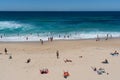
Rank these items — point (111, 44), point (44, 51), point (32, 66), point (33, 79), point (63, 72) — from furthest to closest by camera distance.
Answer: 1. point (111, 44)
2. point (44, 51)
3. point (32, 66)
4. point (63, 72)
5. point (33, 79)

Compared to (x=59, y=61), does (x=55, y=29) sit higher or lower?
higher

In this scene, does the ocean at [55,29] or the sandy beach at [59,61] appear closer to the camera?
the sandy beach at [59,61]

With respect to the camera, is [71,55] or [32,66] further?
[71,55]

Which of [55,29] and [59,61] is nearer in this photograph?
[59,61]

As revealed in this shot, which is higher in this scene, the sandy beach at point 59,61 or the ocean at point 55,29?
the ocean at point 55,29

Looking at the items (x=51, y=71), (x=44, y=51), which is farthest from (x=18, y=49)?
(x=51, y=71)

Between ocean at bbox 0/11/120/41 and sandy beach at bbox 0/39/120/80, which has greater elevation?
ocean at bbox 0/11/120/41

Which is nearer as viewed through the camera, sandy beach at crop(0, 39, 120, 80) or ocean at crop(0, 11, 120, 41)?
sandy beach at crop(0, 39, 120, 80)

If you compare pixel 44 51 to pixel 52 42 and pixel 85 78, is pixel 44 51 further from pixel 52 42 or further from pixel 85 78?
pixel 85 78
